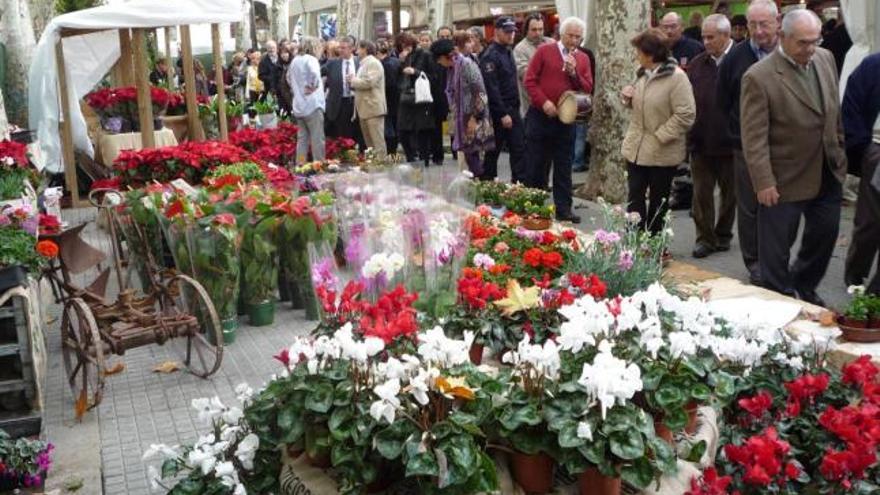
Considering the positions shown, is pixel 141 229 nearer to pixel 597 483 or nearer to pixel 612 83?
pixel 597 483

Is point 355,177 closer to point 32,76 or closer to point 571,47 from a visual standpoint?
point 571,47

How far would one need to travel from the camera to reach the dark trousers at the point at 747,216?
Answer: 6.52 m

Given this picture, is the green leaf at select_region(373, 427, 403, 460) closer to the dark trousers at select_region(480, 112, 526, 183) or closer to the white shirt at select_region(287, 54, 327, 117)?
the dark trousers at select_region(480, 112, 526, 183)

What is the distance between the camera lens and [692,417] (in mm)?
3375

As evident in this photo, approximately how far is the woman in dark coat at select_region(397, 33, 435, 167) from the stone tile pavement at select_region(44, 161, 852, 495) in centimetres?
607

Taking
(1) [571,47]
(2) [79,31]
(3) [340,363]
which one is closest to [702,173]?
(1) [571,47]

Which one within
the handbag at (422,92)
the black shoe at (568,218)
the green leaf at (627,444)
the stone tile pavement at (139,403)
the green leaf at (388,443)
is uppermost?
the handbag at (422,92)

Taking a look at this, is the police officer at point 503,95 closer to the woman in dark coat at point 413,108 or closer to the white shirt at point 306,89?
the woman in dark coat at point 413,108

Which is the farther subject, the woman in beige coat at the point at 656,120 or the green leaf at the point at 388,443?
the woman in beige coat at the point at 656,120

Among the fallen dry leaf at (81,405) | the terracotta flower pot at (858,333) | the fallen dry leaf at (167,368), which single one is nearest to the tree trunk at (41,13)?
the fallen dry leaf at (167,368)

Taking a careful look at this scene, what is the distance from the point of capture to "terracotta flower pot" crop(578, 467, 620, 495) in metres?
2.79

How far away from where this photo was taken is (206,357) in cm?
593

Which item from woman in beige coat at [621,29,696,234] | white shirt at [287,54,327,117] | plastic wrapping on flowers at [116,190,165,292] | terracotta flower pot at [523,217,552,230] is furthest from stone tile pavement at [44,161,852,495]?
white shirt at [287,54,327,117]

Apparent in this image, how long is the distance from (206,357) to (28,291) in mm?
1302
